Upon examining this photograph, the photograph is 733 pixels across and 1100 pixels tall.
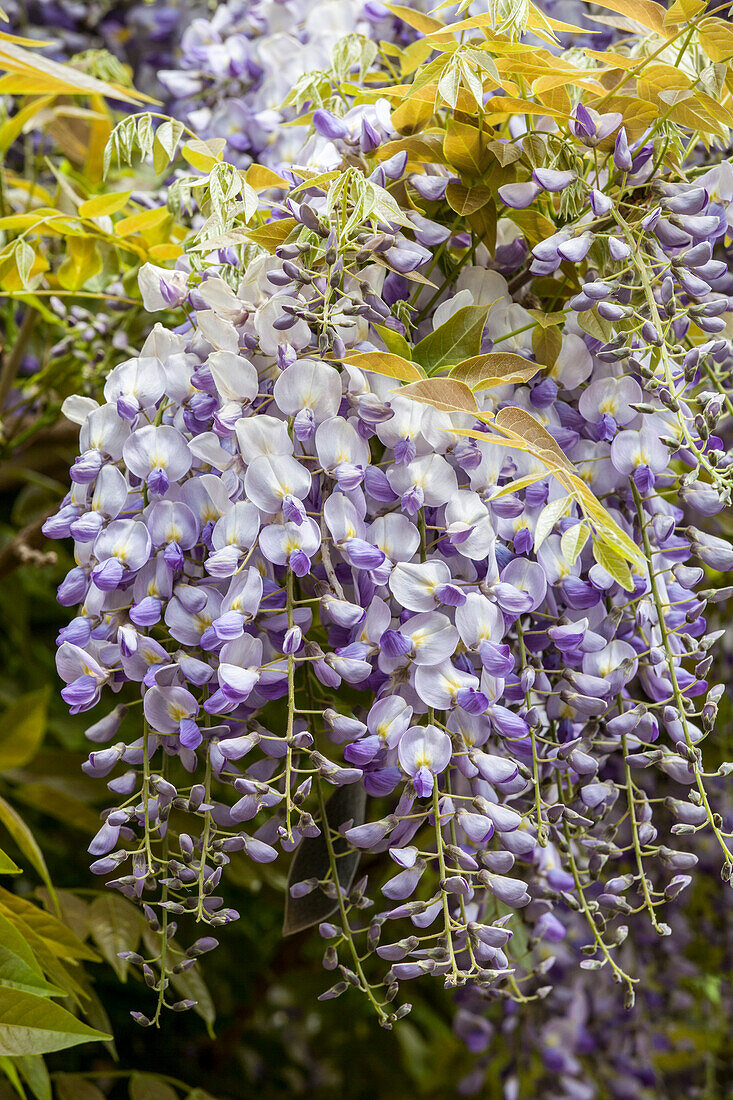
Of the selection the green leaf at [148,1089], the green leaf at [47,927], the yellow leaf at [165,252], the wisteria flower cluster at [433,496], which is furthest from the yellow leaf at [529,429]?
the green leaf at [148,1089]

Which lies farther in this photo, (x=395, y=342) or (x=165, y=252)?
(x=165, y=252)

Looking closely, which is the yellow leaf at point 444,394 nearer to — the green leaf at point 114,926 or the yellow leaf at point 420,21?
the yellow leaf at point 420,21

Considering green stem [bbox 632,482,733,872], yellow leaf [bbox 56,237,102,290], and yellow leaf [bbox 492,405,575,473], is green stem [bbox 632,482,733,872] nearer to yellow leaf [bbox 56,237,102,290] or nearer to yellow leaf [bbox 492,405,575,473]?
yellow leaf [bbox 492,405,575,473]

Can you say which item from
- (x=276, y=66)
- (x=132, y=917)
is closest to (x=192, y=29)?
(x=276, y=66)

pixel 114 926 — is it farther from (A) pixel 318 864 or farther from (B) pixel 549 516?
(B) pixel 549 516

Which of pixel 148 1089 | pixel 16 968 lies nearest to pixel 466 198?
pixel 16 968

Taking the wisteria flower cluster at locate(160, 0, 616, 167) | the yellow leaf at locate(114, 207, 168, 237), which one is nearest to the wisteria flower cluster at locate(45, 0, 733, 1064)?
the yellow leaf at locate(114, 207, 168, 237)
